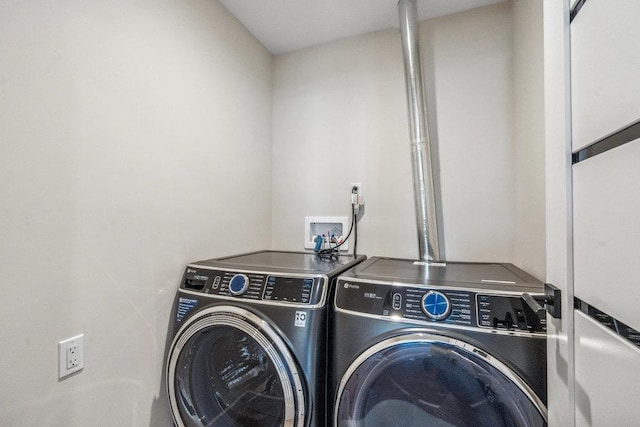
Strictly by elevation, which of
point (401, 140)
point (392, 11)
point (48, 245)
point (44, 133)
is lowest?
point (48, 245)

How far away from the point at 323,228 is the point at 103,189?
46.9 inches

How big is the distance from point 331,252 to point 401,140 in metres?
0.81

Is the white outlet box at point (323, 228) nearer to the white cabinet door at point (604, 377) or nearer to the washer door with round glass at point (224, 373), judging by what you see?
the washer door with round glass at point (224, 373)

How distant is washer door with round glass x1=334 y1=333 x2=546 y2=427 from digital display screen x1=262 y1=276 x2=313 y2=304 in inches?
11.3

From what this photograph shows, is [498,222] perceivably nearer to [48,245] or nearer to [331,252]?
[331,252]

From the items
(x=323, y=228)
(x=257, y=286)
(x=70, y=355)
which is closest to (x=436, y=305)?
(x=257, y=286)

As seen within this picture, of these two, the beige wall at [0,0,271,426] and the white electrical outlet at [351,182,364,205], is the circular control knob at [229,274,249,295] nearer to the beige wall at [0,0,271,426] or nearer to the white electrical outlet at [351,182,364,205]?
the beige wall at [0,0,271,426]

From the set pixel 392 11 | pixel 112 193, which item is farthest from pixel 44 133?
pixel 392 11

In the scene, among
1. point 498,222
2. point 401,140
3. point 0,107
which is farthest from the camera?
point 401,140

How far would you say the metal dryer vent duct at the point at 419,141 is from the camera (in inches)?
56.7

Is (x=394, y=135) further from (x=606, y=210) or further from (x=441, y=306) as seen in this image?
(x=606, y=210)

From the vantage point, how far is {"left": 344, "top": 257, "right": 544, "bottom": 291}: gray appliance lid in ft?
3.09

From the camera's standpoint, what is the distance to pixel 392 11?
5.12 feet

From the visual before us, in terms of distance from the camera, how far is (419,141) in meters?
1.46
